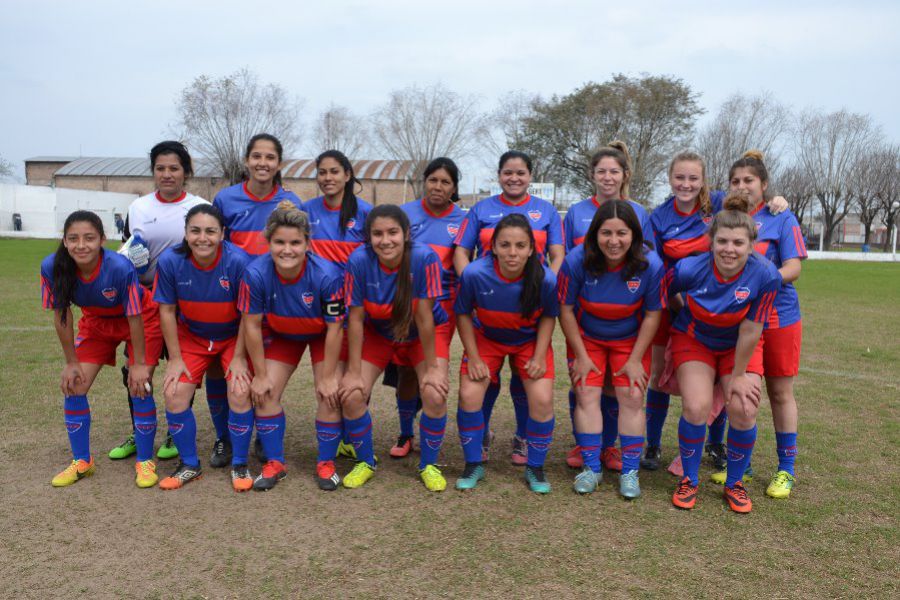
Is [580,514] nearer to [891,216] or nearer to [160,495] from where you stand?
[160,495]

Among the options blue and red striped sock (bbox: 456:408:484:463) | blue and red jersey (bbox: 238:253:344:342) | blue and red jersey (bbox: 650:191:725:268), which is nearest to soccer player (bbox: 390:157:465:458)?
blue and red striped sock (bbox: 456:408:484:463)

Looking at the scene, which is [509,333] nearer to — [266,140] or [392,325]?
[392,325]

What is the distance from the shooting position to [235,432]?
4062mm

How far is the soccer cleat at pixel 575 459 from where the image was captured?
14.6 ft

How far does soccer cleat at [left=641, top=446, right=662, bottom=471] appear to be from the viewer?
4.46 metres

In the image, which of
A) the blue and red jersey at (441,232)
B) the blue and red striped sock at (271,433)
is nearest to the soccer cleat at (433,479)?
the blue and red striped sock at (271,433)

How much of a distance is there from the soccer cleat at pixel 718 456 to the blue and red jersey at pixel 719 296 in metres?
1.03

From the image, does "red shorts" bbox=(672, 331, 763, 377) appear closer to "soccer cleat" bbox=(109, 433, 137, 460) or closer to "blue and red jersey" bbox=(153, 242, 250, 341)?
"blue and red jersey" bbox=(153, 242, 250, 341)

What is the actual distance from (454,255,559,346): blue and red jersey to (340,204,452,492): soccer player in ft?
0.62

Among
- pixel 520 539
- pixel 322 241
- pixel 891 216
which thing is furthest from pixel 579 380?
pixel 891 216

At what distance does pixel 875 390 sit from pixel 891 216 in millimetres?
50649

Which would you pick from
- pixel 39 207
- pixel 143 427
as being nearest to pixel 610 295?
pixel 143 427

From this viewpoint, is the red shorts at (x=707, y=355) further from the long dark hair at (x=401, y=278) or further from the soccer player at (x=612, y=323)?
the long dark hair at (x=401, y=278)

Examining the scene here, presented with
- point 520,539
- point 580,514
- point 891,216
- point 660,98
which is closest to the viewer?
point 520,539
